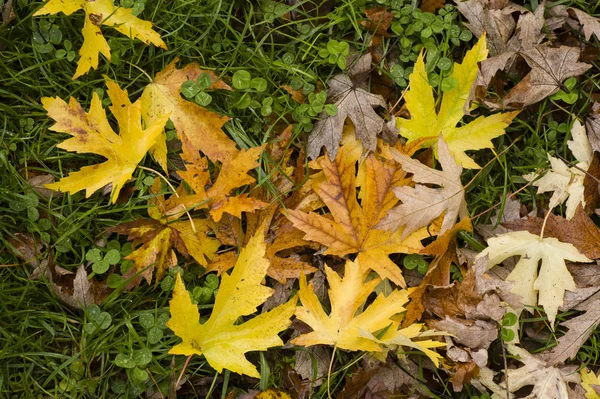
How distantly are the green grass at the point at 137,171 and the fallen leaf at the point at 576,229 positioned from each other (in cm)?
13

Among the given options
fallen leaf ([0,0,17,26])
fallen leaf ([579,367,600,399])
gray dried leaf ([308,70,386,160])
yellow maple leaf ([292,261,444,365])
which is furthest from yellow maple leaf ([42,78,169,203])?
fallen leaf ([579,367,600,399])

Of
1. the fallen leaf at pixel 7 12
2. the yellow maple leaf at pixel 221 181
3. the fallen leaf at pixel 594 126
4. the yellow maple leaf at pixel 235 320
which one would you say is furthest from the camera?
the fallen leaf at pixel 594 126

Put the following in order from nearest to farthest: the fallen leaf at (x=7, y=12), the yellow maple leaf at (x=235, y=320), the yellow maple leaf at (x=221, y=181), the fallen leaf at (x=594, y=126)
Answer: the yellow maple leaf at (x=235, y=320) → the yellow maple leaf at (x=221, y=181) → the fallen leaf at (x=7, y=12) → the fallen leaf at (x=594, y=126)

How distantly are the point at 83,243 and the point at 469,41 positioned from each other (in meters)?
1.65

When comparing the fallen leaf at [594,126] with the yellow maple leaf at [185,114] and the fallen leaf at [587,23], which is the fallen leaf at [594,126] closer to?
the fallen leaf at [587,23]

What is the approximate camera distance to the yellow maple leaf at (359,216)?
2.01m

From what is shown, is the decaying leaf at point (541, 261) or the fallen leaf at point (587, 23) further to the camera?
the fallen leaf at point (587, 23)

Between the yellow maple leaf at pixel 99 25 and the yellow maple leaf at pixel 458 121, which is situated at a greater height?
the yellow maple leaf at pixel 99 25

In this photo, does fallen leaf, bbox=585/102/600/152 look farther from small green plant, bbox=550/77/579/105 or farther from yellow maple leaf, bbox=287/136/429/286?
yellow maple leaf, bbox=287/136/429/286

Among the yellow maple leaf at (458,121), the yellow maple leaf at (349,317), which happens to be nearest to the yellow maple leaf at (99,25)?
the yellow maple leaf at (458,121)

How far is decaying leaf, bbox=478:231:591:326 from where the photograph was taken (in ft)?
6.78

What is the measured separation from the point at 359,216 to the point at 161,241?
70cm

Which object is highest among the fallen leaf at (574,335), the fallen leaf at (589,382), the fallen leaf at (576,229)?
the fallen leaf at (576,229)

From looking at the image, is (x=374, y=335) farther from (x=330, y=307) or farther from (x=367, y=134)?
(x=367, y=134)
